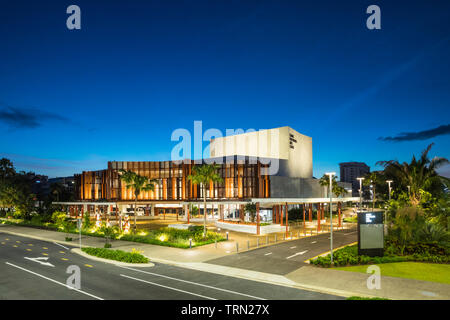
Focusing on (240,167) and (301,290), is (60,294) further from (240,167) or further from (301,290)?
(240,167)

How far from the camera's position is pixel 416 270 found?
18.2 meters

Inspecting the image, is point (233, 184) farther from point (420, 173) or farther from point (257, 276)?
point (257, 276)

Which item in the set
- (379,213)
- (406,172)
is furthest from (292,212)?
(379,213)

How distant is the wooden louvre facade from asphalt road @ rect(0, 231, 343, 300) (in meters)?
30.7

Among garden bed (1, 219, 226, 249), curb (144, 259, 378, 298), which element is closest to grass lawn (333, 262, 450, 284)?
curb (144, 259, 378, 298)

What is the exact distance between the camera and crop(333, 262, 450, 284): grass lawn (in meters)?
16.7

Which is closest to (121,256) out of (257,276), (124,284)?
(124,284)

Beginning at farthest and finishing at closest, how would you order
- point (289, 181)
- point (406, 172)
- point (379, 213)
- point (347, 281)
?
1. point (289, 181)
2. point (406, 172)
3. point (379, 213)
4. point (347, 281)

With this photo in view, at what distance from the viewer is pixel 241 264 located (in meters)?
21.0

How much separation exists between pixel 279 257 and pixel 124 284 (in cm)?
1266

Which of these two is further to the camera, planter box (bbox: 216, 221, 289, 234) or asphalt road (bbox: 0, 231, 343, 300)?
planter box (bbox: 216, 221, 289, 234)

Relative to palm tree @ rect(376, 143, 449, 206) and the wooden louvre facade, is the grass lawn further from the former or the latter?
the wooden louvre facade

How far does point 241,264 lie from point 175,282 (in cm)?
618
